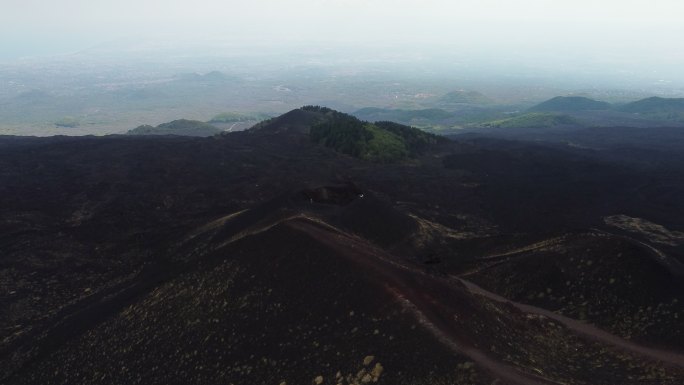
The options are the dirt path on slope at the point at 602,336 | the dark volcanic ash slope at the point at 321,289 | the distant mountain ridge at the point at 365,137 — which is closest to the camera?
the dark volcanic ash slope at the point at 321,289

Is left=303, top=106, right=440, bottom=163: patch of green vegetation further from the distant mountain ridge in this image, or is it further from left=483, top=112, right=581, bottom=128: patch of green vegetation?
left=483, top=112, right=581, bottom=128: patch of green vegetation

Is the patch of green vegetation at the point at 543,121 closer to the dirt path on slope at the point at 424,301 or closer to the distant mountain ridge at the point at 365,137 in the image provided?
the distant mountain ridge at the point at 365,137

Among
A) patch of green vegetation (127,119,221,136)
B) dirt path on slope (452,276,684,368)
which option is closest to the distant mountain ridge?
patch of green vegetation (127,119,221,136)

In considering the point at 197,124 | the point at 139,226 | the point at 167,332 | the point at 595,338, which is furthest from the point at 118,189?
the point at 197,124

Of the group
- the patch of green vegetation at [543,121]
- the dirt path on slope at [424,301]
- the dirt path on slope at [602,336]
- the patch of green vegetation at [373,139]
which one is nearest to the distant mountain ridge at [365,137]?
the patch of green vegetation at [373,139]

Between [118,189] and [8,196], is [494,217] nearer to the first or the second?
[118,189]

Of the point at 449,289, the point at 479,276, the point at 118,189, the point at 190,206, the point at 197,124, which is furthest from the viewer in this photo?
the point at 197,124
